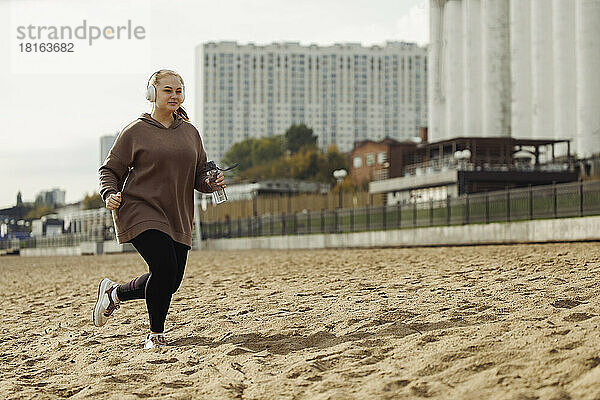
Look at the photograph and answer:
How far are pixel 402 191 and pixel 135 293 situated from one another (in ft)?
182

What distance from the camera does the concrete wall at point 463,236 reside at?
2344cm

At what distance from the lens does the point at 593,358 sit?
5211 millimetres

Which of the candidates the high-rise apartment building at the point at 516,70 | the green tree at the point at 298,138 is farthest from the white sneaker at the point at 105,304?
the green tree at the point at 298,138

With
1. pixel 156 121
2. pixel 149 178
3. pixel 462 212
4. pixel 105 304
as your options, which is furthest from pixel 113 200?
pixel 462 212

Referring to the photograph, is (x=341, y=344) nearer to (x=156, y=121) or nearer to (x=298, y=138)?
(x=156, y=121)

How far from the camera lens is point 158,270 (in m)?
6.80

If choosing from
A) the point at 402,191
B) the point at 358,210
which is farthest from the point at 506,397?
the point at 402,191

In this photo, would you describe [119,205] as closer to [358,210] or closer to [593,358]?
[593,358]

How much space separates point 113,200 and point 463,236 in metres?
23.6

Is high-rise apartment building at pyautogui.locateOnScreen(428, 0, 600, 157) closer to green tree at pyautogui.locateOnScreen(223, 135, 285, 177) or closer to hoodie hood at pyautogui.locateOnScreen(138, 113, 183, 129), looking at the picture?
hoodie hood at pyautogui.locateOnScreen(138, 113, 183, 129)

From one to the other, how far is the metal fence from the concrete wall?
11.4 inches

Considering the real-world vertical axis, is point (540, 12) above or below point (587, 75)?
above

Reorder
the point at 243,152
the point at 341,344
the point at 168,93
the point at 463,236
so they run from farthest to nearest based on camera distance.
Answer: the point at 243,152 < the point at 463,236 < the point at 168,93 < the point at 341,344

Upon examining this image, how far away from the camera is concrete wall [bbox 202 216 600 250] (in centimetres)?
2344
